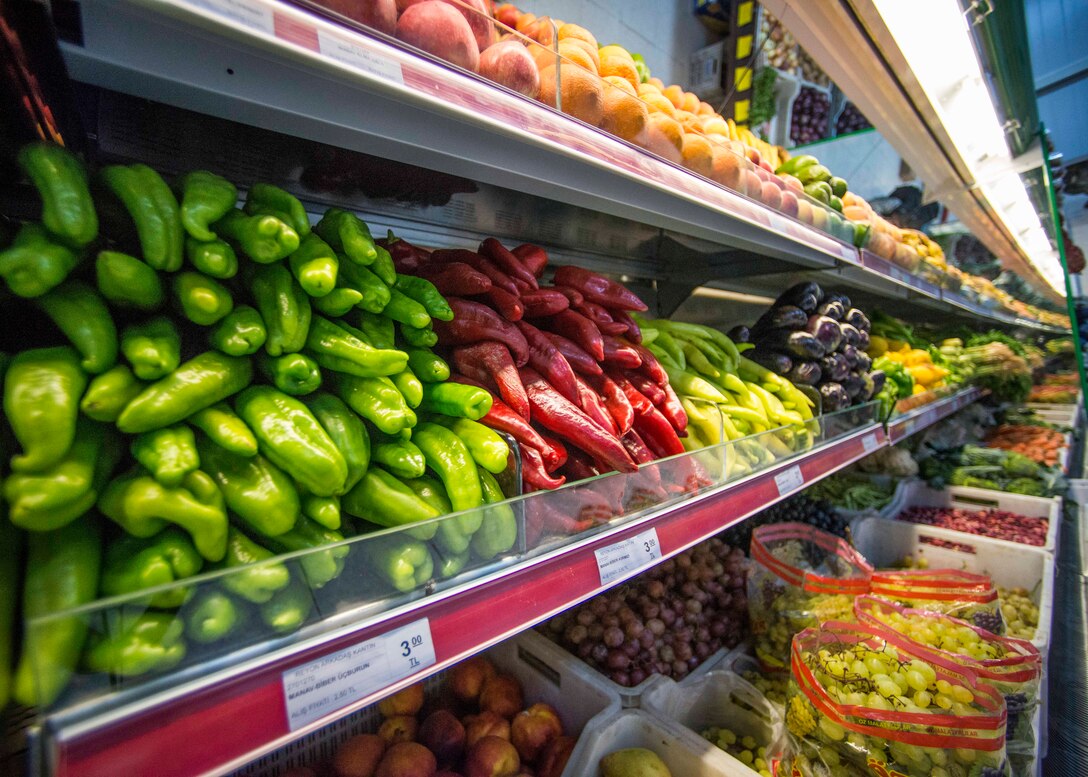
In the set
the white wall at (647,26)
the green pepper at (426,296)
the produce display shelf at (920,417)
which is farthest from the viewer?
the white wall at (647,26)

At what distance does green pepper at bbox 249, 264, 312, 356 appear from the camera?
0.64 metres

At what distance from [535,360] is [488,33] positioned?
56cm

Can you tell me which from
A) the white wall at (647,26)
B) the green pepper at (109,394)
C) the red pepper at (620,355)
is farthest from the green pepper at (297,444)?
the white wall at (647,26)

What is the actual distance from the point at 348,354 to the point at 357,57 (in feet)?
1.10

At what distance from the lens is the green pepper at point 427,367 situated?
80 cm

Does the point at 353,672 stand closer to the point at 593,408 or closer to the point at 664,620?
the point at 593,408

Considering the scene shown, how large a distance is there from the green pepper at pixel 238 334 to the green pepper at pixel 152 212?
80 millimetres

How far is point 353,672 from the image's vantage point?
1.83 feet

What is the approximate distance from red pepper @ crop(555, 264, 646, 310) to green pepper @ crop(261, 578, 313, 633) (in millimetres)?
839

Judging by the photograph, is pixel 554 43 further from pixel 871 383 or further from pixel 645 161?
pixel 871 383

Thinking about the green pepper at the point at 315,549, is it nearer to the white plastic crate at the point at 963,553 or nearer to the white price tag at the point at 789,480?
the white price tag at the point at 789,480

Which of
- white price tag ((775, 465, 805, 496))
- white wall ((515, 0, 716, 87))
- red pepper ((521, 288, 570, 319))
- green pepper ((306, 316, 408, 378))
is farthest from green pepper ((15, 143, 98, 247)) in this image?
white wall ((515, 0, 716, 87))

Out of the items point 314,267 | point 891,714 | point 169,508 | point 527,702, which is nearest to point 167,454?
point 169,508

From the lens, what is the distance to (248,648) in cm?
51
